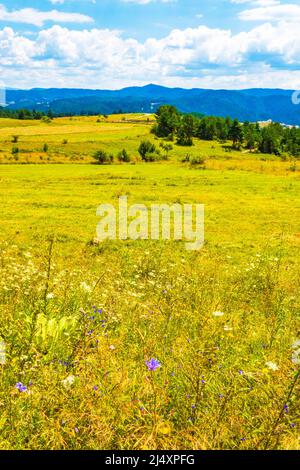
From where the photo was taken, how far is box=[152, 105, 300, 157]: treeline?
116938 mm

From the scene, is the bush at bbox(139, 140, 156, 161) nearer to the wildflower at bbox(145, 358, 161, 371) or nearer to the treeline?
the treeline

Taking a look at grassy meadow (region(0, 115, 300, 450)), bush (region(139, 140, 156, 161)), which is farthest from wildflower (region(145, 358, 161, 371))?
bush (region(139, 140, 156, 161))

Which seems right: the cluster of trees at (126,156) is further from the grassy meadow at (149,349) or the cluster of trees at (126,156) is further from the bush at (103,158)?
the grassy meadow at (149,349)

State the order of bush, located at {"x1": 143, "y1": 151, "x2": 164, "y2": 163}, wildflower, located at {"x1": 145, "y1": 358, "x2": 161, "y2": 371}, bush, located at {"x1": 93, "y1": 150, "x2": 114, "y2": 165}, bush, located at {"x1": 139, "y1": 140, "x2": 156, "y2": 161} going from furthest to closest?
bush, located at {"x1": 139, "y1": 140, "x2": 156, "y2": 161} < bush, located at {"x1": 143, "y1": 151, "x2": 164, "y2": 163} < bush, located at {"x1": 93, "y1": 150, "x2": 114, "y2": 165} < wildflower, located at {"x1": 145, "y1": 358, "x2": 161, "y2": 371}

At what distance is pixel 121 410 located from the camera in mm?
3775

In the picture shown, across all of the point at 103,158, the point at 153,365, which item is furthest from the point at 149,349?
the point at 103,158

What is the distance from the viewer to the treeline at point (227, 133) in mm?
116938

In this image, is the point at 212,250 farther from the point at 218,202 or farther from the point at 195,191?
the point at 195,191

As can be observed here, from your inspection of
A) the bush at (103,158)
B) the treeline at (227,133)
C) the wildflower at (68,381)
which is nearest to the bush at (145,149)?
the bush at (103,158)

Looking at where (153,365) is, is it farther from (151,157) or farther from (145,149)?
(145,149)

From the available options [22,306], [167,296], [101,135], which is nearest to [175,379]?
[22,306]

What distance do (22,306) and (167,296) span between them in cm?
331

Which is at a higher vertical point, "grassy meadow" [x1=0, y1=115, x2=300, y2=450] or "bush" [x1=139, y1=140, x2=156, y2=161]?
"bush" [x1=139, y1=140, x2=156, y2=161]

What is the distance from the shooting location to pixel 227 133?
132 m
